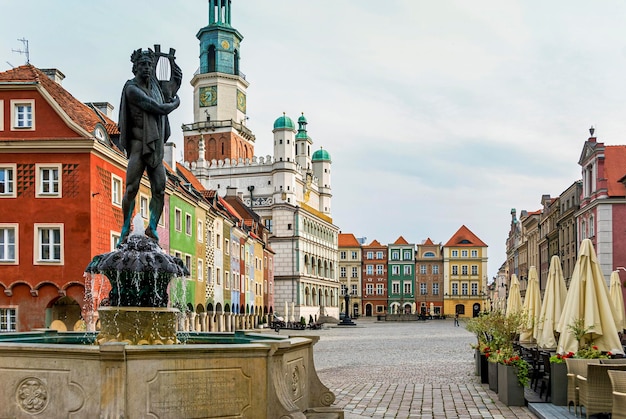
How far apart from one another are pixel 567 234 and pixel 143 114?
2102 inches

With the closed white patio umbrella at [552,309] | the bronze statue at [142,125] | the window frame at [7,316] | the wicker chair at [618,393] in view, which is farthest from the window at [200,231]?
the wicker chair at [618,393]

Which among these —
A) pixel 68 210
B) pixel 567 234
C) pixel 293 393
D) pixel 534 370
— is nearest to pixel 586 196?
pixel 567 234

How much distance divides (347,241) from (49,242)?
103 meters

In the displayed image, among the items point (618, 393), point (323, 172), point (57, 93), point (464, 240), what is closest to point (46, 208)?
point (57, 93)

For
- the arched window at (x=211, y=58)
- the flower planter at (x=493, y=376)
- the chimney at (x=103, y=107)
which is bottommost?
the flower planter at (x=493, y=376)

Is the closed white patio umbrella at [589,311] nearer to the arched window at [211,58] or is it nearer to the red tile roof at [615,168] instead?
the red tile roof at [615,168]

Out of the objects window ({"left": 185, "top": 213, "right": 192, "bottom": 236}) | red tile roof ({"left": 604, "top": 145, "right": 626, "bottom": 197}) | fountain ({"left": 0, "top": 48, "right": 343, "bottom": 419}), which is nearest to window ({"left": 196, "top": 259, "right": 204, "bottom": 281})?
window ({"left": 185, "top": 213, "right": 192, "bottom": 236})

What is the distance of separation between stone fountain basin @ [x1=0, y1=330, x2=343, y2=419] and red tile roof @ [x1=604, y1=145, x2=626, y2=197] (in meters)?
44.9

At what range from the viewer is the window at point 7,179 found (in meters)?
28.4

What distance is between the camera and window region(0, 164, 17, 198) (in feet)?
93.2

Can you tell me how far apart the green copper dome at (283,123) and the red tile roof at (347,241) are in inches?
1737

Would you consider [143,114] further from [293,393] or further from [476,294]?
[476,294]

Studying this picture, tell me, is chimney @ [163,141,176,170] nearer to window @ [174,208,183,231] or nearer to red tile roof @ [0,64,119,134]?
window @ [174,208,183,231]

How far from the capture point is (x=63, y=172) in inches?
1123
